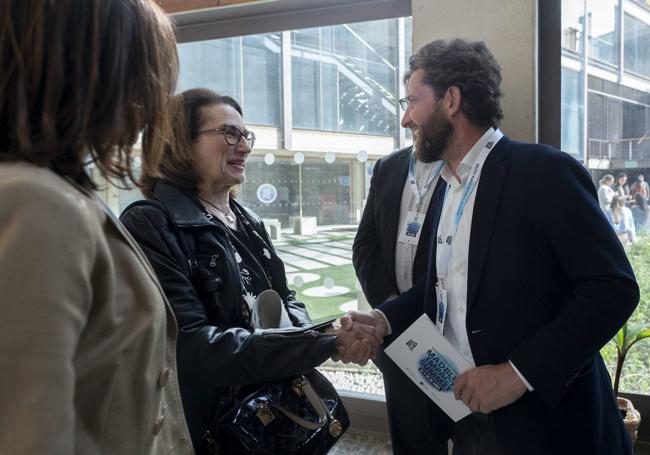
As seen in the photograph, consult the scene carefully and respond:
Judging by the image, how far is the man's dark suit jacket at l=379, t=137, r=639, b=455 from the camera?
1.42 metres

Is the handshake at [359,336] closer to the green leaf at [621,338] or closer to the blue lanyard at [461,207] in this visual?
the blue lanyard at [461,207]

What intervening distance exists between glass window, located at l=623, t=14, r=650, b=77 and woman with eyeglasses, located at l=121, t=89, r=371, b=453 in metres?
2.03

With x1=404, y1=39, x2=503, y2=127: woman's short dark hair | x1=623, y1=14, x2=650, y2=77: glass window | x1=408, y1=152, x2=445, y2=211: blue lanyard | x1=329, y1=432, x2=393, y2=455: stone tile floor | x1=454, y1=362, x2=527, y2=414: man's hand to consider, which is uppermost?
x1=623, y1=14, x2=650, y2=77: glass window

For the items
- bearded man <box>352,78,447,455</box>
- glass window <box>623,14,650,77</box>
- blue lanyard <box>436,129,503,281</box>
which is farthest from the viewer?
glass window <box>623,14,650,77</box>

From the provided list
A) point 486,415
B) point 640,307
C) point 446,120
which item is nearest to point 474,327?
point 486,415

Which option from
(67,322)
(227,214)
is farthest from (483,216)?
(67,322)

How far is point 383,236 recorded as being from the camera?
2.30 m

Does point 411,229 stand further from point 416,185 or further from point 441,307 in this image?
point 441,307

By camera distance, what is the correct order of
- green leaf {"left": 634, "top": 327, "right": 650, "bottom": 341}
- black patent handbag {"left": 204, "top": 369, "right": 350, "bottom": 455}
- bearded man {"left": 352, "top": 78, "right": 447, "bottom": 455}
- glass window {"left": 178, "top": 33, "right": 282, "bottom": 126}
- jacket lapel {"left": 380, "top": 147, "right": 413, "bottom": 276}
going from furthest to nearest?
glass window {"left": 178, "top": 33, "right": 282, "bottom": 126} < green leaf {"left": 634, "top": 327, "right": 650, "bottom": 341} < jacket lapel {"left": 380, "top": 147, "right": 413, "bottom": 276} < bearded man {"left": 352, "top": 78, "right": 447, "bottom": 455} < black patent handbag {"left": 204, "top": 369, "right": 350, "bottom": 455}

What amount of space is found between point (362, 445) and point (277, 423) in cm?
164

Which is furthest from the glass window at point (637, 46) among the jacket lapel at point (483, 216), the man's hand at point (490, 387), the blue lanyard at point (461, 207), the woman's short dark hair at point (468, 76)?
the man's hand at point (490, 387)

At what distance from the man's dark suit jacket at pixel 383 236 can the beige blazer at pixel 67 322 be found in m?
1.52

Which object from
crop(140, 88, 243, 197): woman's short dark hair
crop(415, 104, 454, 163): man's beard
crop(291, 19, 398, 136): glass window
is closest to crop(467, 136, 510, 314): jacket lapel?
crop(415, 104, 454, 163): man's beard

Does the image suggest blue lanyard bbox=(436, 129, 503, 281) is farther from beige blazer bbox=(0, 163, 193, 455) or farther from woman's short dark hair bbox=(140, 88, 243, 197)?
beige blazer bbox=(0, 163, 193, 455)
